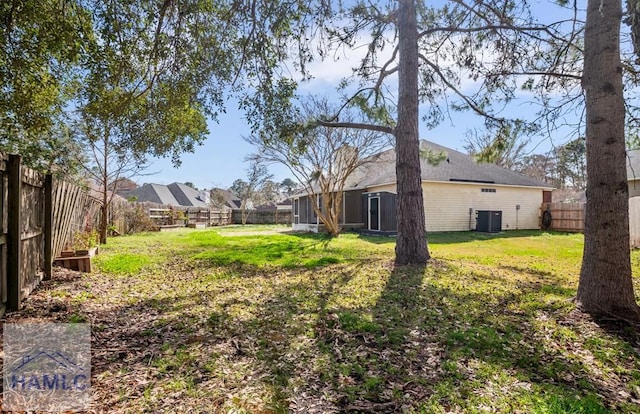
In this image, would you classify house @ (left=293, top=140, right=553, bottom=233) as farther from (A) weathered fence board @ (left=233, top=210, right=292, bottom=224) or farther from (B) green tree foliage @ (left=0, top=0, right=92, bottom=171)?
(A) weathered fence board @ (left=233, top=210, right=292, bottom=224)

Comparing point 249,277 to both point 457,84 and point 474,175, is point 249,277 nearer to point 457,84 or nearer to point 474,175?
point 457,84

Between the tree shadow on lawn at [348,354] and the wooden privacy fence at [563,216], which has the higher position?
the wooden privacy fence at [563,216]

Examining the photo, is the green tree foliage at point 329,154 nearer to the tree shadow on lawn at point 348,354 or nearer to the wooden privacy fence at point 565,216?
the tree shadow on lawn at point 348,354

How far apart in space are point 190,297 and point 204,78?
4.00m

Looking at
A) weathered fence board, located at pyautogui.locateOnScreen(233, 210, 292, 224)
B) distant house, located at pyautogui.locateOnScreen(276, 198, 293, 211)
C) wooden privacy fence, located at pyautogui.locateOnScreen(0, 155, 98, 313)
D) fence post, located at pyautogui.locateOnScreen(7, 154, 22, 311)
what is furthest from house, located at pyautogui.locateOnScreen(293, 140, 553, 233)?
distant house, located at pyautogui.locateOnScreen(276, 198, 293, 211)

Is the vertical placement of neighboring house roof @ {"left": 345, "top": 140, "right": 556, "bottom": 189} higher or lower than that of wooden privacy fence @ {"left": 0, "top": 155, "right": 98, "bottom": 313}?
higher

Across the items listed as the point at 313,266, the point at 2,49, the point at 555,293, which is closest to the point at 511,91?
the point at 555,293

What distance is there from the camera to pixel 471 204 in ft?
50.9

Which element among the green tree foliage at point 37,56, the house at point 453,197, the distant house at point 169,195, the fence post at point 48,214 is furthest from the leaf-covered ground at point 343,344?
the distant house at point 169,195

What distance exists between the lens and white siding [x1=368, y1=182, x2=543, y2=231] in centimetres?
1477

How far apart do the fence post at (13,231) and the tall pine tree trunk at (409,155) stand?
5.52m

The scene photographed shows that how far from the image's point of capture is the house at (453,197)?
14.7 metres

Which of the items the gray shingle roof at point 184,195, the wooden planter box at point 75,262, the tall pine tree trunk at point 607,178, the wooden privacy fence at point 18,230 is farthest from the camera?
the gray shingle roof at point 184,195

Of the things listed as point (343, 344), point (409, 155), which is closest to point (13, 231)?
point (343, 344)
